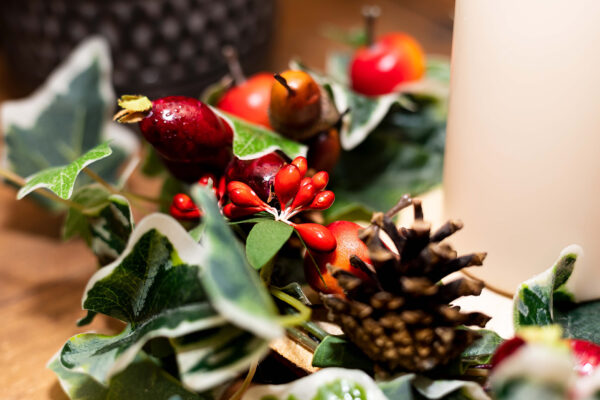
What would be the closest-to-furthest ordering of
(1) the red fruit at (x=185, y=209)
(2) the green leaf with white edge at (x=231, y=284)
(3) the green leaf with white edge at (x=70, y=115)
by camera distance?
(2) the green leaf with white edge at (x=231, y=284)
(1) the red fruit at (x=185, y=209)
(3) the green leaf with white edge at (x=70, y=115)

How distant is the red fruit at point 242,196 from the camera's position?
0.27 metres

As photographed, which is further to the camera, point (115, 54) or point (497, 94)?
point (115, 54)

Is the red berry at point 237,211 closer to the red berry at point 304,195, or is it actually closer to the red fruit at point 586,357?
the red berry at point 304,195

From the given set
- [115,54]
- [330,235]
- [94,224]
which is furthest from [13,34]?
[330,235]

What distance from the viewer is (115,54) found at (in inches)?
19.2

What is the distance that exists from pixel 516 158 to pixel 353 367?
0.12 metres

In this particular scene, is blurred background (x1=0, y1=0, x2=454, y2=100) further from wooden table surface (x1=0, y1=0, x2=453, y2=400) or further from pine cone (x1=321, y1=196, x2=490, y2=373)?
pine cone (x1=321, y1=196, x2=490, y2=373)

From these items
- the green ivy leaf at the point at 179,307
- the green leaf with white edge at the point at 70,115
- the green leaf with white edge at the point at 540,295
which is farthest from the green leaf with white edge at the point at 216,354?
the green leaf with white edge at the point at 70,115

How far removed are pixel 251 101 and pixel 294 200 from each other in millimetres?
109

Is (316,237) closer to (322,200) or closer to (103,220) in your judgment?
(322,200)

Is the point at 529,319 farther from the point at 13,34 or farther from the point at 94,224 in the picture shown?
the point at 13,34

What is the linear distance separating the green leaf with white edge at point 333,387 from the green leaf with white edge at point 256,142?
105 millimetres

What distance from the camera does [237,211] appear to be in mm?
276

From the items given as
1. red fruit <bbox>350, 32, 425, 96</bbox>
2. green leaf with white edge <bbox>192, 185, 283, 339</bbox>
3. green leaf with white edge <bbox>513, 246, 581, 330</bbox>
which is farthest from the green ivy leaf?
red fruit <bbox>350, 32, 425, 96</bbox>
